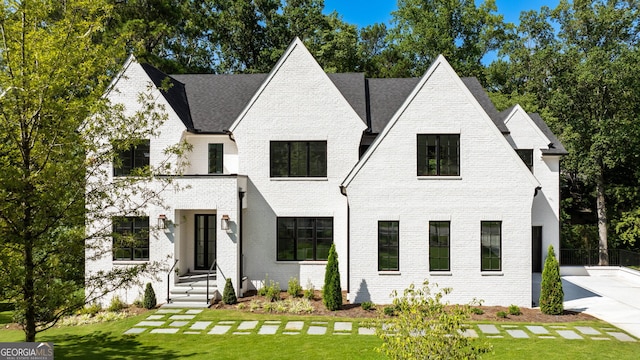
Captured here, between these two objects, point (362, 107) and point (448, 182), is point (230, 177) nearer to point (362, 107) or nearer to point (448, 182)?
point (362, 107)

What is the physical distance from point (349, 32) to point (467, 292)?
1202 inches

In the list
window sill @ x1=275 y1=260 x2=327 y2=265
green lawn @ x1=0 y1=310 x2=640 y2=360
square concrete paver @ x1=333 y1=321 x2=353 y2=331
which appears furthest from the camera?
window sill @ x1=275 y1=260 x2=327 y2=265

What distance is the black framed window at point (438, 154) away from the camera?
56.4ft

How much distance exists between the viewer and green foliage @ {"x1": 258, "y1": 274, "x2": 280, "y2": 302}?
1727cm

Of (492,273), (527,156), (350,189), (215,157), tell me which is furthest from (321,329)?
(527,156)

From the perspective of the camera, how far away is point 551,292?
15625 mm

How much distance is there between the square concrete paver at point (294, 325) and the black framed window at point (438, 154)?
24.2 ft

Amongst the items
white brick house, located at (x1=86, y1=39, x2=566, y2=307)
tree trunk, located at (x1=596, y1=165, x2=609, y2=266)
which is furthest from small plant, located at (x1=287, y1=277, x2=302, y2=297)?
tree trunk, located at (x1=596, y1=165, x2=609, y2=266)

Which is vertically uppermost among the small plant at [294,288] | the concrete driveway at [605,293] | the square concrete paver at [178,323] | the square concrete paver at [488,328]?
the small plant at [294,288]

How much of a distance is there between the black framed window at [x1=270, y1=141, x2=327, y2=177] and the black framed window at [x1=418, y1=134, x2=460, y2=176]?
444cm

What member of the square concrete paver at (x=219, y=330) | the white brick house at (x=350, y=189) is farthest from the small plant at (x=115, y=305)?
the square concrete paver at (x=219, y=330)

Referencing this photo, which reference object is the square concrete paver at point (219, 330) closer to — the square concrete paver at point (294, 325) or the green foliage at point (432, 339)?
the square concrete paver at point (294, 325)

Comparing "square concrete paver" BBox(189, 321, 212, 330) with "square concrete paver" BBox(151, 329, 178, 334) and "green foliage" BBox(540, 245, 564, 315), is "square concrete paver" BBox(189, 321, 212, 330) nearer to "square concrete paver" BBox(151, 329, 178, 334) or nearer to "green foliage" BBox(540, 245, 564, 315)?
"square concrete paver" BBox(151, 329, 178, 334)

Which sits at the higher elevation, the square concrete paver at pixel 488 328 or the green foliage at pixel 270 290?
the green foliage at pixel 270 290
